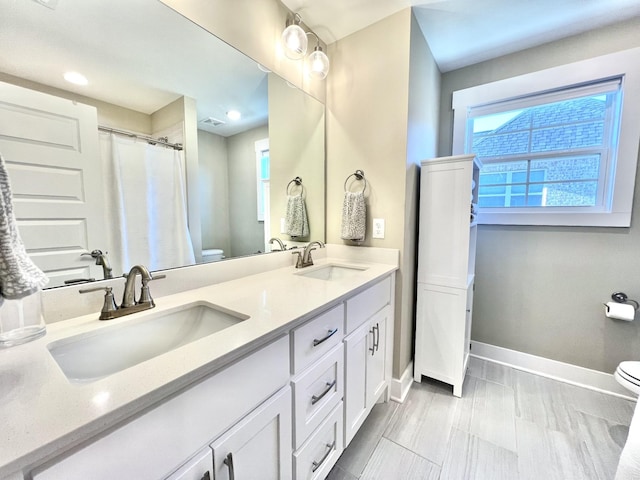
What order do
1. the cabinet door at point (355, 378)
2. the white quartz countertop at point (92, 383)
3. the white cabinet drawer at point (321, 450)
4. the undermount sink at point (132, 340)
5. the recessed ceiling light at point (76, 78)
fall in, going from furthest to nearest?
1. the cabinet door at point (355, 378)
2. the white cabinet drawer at point (321, 450)
3. the recessed ceiling light at point (76, 78)
4. the undermount sink at point (132, 340)
5. the white quartz countertop at point (92, 383)

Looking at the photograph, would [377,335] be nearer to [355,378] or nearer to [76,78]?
[355,378]

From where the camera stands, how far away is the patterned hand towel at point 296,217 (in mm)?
1779

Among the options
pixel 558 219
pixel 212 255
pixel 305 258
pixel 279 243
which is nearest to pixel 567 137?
pixel 558 219

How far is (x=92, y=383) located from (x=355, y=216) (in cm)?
146

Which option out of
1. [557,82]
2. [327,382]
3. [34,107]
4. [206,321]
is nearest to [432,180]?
[557,82]

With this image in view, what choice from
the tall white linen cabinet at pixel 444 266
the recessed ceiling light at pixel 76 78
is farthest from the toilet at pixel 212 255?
the tall white linen cabinet at pixel 444 266

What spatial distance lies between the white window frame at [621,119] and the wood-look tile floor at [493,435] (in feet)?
3.87

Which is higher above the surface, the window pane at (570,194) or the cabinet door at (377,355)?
the window pane at (570,194)

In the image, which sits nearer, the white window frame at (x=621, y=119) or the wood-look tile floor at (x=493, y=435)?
the wood-look tile floor at (x=493, y=435)

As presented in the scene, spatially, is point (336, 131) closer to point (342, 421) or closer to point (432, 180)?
point (432, 180)

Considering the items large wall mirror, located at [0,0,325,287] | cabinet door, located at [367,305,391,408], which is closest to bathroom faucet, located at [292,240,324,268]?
large wall mirror, located at [0,0,325,287]

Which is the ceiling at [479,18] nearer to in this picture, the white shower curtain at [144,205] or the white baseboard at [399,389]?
the white shower curtain at [144,205]

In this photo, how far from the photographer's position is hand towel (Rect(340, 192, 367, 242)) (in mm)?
1726

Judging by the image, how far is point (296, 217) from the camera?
1.82m
